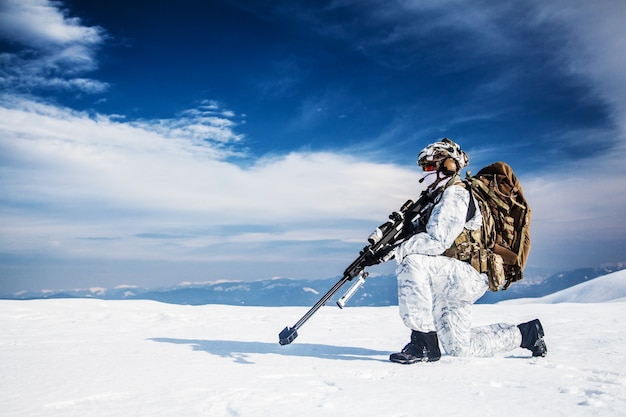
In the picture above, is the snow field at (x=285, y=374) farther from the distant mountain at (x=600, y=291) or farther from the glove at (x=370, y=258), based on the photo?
the distant mountain at (x=600, y=291)

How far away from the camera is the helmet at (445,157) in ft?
14.4

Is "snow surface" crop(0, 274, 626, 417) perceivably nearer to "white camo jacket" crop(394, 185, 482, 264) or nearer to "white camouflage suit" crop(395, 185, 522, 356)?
"white camouflage suit" crop(395, 185, 522, 356)

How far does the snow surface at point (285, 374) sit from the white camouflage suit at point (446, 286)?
0.20 metres

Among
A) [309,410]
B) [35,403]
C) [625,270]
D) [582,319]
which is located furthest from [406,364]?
[625,270]

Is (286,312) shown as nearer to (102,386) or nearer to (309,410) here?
(102,386)

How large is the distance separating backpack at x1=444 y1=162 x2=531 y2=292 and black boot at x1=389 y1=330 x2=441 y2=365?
0.76 meters

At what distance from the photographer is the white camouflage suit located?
408 cm

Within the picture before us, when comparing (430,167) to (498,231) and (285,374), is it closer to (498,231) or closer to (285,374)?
(498,231)

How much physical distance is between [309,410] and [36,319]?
6554mm

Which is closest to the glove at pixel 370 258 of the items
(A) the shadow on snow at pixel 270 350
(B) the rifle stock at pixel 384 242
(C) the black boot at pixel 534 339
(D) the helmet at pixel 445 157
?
(B) the rifle stock at pixel 384 242

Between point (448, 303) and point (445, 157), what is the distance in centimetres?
137

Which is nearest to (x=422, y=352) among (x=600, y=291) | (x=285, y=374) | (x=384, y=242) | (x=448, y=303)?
(x=448, y=303)

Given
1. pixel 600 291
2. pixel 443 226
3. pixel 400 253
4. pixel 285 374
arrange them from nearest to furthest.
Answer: pixel 285 374
pixel 443 226
pixel 400 253
pixel 600 291

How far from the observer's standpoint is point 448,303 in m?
4.37
